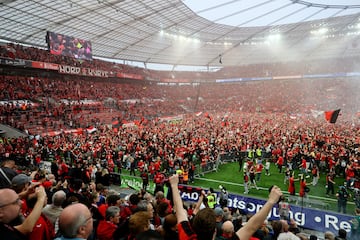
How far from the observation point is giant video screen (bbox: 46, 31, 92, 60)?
27.4 m

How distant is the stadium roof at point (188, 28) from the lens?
91.8 feet

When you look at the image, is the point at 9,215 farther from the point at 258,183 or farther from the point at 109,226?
the point at 258,183

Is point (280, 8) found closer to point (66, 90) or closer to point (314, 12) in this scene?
point (314, 12)

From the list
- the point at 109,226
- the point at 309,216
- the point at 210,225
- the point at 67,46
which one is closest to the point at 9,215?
the point at 109,226

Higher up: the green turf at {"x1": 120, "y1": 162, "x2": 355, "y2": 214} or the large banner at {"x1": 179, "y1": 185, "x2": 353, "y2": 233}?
the large banner at {"x1": 179, "y1": 185, "x2": 353, "y2": 233}

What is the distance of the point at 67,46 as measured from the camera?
29250 millimetres

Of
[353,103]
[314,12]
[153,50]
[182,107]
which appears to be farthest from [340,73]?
[153,50]

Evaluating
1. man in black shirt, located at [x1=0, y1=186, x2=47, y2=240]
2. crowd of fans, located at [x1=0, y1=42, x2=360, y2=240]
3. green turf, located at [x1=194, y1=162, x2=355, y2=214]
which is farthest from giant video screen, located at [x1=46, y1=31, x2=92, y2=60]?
man in black shirt, located at [x1=0, y1=186, x2=47, y2=240]

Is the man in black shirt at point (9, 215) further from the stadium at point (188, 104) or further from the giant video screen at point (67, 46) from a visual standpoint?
the giant video screen at point (67, 46)

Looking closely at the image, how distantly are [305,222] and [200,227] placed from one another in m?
7.75

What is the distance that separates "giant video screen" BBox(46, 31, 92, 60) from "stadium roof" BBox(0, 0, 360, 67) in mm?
2388

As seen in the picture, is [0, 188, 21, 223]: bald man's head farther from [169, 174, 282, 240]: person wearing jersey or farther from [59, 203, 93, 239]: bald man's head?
[169, 174, 282, 240]: person wearing jersey

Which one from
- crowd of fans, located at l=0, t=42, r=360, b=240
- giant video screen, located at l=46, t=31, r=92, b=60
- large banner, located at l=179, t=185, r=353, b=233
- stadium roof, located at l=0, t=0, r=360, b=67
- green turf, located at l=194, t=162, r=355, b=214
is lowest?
green turf, located at l=194, t=162, r=355, b=214

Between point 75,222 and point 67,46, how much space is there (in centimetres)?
3128
